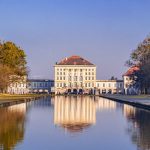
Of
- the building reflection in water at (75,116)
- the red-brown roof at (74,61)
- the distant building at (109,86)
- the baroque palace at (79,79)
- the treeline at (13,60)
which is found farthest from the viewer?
the red-brown roof at (74,61)

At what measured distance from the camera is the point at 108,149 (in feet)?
44.5

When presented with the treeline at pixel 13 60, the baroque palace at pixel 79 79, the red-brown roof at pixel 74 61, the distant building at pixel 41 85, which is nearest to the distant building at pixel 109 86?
the baroque palace at pixel 79 79

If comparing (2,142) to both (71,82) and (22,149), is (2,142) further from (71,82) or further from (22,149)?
(71,82)

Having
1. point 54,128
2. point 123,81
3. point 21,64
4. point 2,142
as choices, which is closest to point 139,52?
point 21,64

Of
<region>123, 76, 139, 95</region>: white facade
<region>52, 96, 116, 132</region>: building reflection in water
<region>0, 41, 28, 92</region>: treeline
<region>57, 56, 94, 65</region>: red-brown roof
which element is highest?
<region>57, 56, 94, 65</region>: red-brown roof

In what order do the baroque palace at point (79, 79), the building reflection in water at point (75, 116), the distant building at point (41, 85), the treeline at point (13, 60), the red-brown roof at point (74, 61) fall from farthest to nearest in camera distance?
the distant building at point (41, 85) → the red-brown roof at point (74, 61) → the baroque palace at point (79, 79) → the treeline at point (13, 60) → the building reflection in water at point (75, 116)

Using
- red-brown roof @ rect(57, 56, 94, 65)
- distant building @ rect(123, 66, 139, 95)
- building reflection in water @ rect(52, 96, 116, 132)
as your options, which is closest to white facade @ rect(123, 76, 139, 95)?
distant building @ rect(123, 66, 139, 95)

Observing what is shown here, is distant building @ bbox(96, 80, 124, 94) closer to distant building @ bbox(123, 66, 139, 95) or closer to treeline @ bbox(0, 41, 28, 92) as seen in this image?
distant building @ bbox(123, 66, 139, 95)

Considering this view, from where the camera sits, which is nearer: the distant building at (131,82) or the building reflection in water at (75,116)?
the building reflection in water at (75,116)

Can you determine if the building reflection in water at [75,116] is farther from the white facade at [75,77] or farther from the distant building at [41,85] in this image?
the distant building at [41,85]

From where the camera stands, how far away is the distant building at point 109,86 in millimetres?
187700

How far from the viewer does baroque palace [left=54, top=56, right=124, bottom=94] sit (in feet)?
613

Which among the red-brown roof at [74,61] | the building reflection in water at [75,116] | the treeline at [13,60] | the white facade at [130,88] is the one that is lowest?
the building reflection in water at [75,116]

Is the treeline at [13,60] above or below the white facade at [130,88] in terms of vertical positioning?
above
